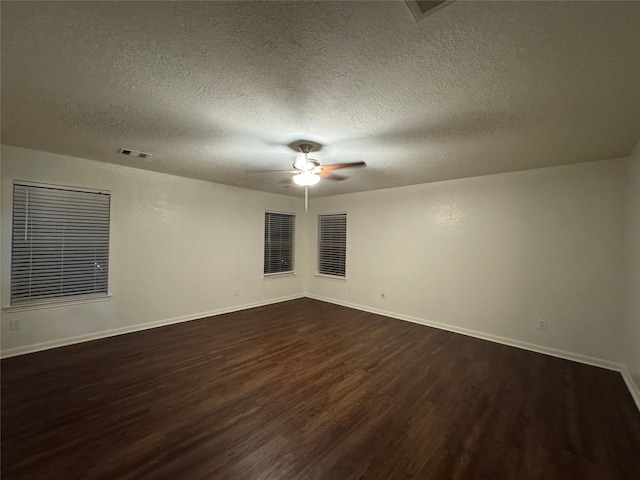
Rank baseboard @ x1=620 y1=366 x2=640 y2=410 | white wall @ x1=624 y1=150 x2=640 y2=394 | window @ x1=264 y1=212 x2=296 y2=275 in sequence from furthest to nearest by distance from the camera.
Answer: window @ x1=264 y1=212 x2=296 y2=275 < white wall @ x1=624 y1=150 x2=640 y2=394 < baseboard @ x1=620 y1=366 x2=640 y2=410

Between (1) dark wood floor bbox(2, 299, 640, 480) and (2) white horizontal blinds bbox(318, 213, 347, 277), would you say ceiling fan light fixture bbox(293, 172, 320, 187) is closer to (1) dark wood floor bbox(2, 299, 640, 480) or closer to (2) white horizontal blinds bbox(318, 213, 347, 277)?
(1) dark wood floor bbox(2, 299, 640, 480)

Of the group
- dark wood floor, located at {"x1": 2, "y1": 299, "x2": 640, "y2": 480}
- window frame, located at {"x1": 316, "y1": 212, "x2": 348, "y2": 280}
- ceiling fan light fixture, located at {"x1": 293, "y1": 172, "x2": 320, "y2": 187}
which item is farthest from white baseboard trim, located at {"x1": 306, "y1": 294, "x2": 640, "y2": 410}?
ceiling fan light fixture, located at {"x1": 293, "y1": 172, "x2": 320, "y2": 187}

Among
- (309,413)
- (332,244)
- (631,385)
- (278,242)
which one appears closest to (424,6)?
(309,413)

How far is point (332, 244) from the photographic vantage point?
620 centimetres

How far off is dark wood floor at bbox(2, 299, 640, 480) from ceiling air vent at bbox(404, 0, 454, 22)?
2.51m

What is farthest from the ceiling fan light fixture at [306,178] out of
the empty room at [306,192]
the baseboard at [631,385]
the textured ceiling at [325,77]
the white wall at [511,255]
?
the baseboard at [631,385]

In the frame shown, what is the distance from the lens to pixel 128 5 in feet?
3.84

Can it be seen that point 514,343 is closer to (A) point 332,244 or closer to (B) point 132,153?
(A) point 332,244

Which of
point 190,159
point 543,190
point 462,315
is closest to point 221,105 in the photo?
point 190,159

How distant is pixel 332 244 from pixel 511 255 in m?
3.51

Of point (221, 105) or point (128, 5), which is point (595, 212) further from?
point (128, 5)

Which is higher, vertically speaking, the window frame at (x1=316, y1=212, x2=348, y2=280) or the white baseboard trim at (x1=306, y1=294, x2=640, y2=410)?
the window frame at (x1=316, y1=212, x2=348, y2=280)

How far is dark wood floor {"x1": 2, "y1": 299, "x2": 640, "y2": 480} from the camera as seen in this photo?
1644 mm

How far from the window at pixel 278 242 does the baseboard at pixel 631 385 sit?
17.9 feet
